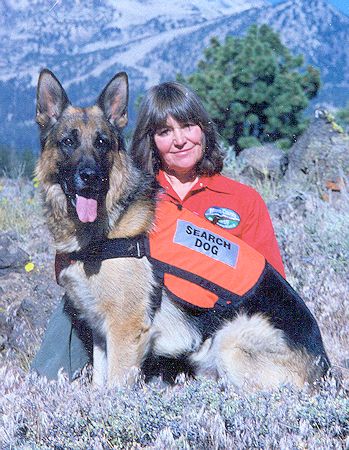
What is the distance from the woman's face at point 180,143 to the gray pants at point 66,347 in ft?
4.03

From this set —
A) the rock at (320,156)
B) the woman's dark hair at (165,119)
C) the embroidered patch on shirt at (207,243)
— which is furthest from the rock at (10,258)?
the rock at (320,156)

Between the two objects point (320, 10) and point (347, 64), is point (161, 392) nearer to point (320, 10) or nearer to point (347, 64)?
point (320, 10)

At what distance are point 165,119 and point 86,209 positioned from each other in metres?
0.98

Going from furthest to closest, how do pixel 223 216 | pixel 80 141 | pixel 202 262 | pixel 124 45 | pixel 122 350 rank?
pixel 124 45, pixel 223 216, pixel 80 141, pixel 202 262, pixel 122 350

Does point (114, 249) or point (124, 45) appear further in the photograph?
point (124, 45)

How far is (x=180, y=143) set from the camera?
3945 millimetres

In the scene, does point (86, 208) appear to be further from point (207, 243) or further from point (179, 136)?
point (179, 136)

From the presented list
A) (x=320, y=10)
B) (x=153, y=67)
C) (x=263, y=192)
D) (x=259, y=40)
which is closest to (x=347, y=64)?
(x=320, y=10)

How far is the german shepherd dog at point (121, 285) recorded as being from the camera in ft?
10.4

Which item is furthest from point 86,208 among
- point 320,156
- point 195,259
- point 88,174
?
point 320,156

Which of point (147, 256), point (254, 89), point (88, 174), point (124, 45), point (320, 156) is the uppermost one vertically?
point (88, 174)

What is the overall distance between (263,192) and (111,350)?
18.8ft

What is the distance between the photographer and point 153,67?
216 ft

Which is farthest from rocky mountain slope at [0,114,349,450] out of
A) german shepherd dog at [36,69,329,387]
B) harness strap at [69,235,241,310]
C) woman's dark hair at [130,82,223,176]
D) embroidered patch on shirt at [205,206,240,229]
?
woman's dark hair at [130,82,223,176]
